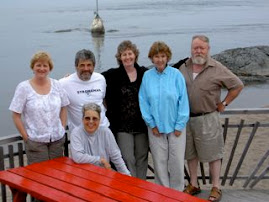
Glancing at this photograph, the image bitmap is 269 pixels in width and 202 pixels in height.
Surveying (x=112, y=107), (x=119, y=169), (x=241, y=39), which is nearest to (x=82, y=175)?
(x=119, y=169)

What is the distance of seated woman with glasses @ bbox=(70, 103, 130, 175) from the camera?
14.5 feet

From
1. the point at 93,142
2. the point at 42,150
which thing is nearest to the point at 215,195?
the point at 93,142

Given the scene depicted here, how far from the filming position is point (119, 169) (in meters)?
4.73

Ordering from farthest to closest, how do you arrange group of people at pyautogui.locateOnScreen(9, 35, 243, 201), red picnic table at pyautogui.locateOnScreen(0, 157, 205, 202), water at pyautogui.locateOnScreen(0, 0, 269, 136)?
water at pyautogui.locateOnScreen(0, 0, 269, 136), group of people at pyautogui.locateOnScreen(9, 35, 243, 201), red picnic table at pyautogui.locateOnScreen(0, 157, 205, 202)

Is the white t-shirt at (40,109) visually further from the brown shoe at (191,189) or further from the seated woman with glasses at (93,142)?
the brown shoe at (191,189)

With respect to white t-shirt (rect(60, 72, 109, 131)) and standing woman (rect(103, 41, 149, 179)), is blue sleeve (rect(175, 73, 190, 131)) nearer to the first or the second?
standing woman (rect(103, 41, 149, 179))

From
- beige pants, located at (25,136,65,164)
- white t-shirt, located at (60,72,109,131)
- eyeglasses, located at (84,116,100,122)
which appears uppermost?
white t-shirt, located at (60,72,109,131)

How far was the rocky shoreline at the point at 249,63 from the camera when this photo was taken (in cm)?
2266

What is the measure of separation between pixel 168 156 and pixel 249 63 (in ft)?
65.2

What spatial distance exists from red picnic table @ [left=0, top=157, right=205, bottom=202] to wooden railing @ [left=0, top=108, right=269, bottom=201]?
49 centimetres

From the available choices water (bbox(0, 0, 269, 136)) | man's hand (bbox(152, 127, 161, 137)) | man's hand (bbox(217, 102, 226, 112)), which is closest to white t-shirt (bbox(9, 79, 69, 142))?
man's hand (bbox(152, 127, 161, 137))

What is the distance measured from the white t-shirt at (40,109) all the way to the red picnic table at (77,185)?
0.28m

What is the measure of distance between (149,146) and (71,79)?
1080 mm

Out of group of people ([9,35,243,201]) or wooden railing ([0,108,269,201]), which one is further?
wooden railing ([0,108,269,201])
